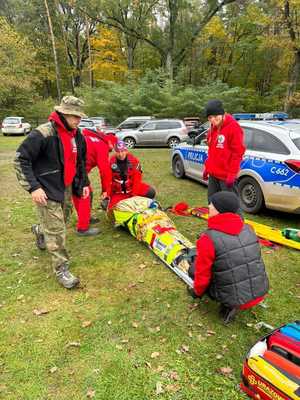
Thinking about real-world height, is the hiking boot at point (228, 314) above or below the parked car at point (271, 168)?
below

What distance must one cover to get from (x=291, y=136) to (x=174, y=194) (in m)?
2.93

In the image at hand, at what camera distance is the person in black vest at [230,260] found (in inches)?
106

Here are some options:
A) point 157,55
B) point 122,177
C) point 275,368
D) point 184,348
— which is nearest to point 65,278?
point 184,348

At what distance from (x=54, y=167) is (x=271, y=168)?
11.9 ft

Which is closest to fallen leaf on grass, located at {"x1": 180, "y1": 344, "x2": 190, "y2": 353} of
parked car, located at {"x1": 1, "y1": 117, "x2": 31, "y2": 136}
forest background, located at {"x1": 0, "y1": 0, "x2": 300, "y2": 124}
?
forest background, located at {"x1": 0, "y1": 0, "x2": 300, "y2": 124}

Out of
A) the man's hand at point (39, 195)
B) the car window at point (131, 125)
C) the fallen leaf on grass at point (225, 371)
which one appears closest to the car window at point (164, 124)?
the car window at point (131, 125)

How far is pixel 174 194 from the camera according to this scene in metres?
7.41

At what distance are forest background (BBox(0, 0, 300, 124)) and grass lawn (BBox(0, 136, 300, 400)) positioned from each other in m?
17.6

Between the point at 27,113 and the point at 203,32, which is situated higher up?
the point at 203,32

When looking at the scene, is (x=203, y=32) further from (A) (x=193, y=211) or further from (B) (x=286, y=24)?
(A) (x=193, y=211)

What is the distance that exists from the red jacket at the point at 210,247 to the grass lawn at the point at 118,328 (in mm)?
524

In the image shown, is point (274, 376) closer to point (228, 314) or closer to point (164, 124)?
point (228, 314)

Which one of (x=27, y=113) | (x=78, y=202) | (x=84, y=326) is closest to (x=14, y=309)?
(x=84, y=326)

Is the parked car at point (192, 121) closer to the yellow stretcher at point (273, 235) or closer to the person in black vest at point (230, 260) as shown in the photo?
the yellow stretcher at point (273, 235)
